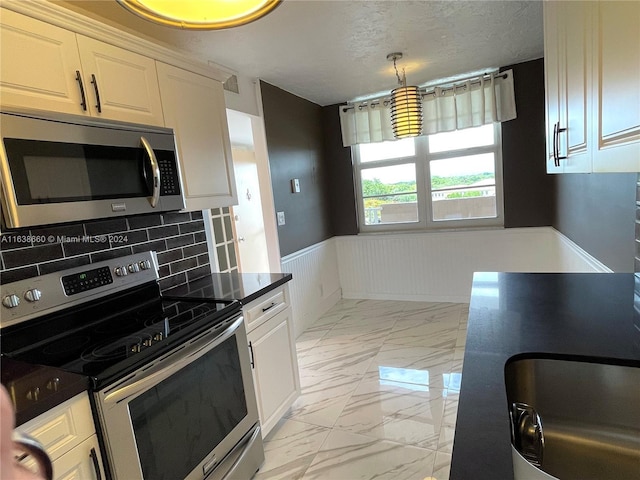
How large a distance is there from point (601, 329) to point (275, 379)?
1.56 metres

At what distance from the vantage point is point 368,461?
1.82 metres

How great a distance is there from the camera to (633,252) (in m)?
1.65

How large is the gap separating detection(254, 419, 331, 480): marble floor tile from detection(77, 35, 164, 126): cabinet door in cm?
184

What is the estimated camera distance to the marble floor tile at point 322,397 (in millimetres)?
2209

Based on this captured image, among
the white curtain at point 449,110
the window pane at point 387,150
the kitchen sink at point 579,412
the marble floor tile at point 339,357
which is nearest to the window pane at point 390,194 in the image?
the window pane at point 387,150

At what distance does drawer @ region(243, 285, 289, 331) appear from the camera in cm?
181

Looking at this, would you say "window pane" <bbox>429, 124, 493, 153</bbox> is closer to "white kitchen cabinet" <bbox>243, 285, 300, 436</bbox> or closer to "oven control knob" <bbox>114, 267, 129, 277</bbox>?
"white kitchen cabinet" <bbox>243, 285, 300, 436</bbox>

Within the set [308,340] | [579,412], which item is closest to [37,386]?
[579,412]

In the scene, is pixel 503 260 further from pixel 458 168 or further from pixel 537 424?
pixel 537 424

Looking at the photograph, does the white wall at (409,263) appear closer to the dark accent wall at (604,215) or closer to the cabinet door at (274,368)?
the dark accent wall at (604,215)

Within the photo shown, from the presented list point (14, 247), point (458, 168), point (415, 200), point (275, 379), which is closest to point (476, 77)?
point (458, 168)

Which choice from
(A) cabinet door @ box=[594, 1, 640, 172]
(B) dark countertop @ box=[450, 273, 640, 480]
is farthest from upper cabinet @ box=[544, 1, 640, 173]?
(B) dark countertop @ box=[450, 273, 640, 480]

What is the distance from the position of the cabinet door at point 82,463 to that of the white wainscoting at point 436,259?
11.3 ft

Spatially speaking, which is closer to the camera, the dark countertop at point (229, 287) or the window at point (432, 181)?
the dark countertop at point (229, 287)
